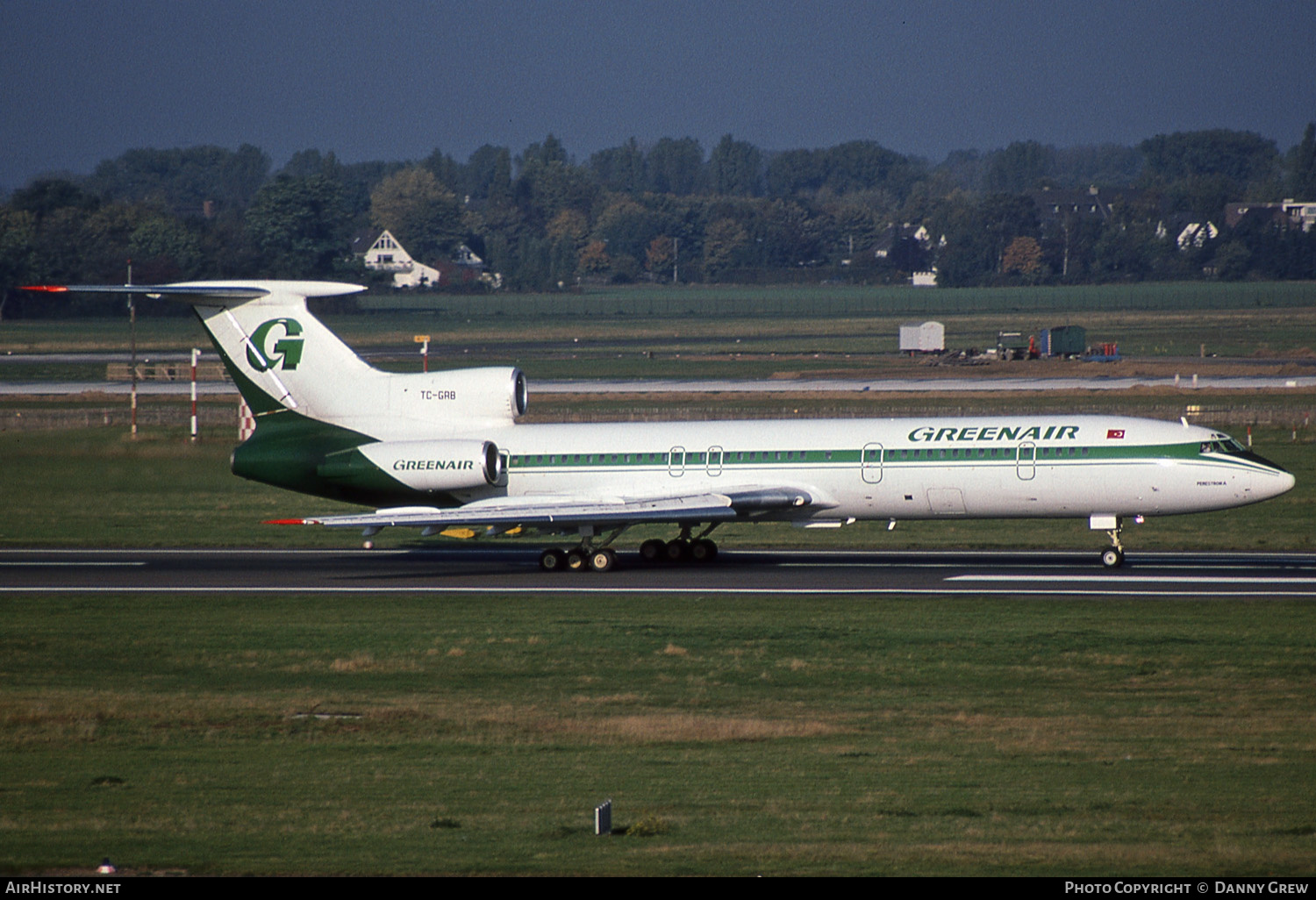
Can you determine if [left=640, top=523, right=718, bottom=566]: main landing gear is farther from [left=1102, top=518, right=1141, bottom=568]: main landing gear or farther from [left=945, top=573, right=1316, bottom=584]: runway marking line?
[left=1102, top=518, right=1141, bottom=568]: main landing gear

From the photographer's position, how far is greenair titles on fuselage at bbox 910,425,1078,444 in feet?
113

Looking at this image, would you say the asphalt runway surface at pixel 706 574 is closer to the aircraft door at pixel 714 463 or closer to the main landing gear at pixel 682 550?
the main landing gear at pixel 682 550

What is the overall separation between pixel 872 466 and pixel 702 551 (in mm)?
4901

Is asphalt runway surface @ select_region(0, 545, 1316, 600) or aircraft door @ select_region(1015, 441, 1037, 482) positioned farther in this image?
aircraft door @ select_region(1015, 441, 1037, 482)

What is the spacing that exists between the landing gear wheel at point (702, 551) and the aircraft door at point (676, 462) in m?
2.12

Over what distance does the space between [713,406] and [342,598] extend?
41.3 metres

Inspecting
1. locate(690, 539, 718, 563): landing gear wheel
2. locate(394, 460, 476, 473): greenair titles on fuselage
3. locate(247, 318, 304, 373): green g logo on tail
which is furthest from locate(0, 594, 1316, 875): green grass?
locate(247, 318, 304, 373): green g logo on tail

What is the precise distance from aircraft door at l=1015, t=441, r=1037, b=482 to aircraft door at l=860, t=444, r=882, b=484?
3107 mm

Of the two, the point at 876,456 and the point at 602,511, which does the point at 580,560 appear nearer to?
the point at 602,511

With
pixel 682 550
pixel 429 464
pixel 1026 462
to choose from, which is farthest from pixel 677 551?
pixel 1026 462

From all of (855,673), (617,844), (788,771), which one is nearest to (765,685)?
(855,673)

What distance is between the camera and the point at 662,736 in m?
19.2

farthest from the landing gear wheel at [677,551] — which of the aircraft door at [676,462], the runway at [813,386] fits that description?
the runway at [813,386]

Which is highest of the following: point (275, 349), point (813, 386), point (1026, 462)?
point (275, 349)
